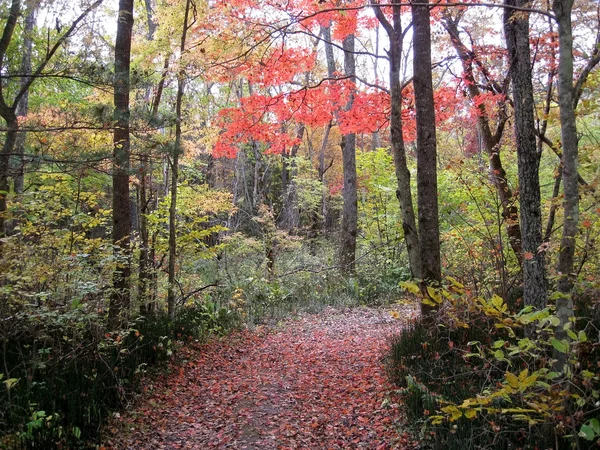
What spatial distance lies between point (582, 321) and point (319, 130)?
2113cm

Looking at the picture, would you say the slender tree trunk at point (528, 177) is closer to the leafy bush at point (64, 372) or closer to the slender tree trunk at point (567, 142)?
the slender tree trunk at point (567, 142)

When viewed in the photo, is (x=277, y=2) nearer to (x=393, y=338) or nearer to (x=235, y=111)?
(x=235, y=111)

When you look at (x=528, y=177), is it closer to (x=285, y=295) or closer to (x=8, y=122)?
(x=8, y=122)

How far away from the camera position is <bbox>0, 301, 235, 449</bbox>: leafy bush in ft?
12.2

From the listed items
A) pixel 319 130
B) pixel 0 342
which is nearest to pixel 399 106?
pixel 0 342

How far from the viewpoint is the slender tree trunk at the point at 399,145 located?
6598mm

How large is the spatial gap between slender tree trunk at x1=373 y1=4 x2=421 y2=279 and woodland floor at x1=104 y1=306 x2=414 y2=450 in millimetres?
1653

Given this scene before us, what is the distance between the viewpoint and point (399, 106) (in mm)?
6754

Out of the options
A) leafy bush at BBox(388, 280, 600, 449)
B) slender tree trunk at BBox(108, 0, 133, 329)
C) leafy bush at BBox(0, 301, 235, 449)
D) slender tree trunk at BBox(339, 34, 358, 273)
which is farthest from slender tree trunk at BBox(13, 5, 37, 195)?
slender tree trunk at BBox(339, 34, 358, 273)

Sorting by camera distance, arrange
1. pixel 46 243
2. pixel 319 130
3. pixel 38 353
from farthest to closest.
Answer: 1. pixel 319 130
2. pixel 46 243
3. pixel 38 353

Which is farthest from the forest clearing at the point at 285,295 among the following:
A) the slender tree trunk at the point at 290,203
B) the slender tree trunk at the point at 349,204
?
the slender tree trunk at the point at 290,203

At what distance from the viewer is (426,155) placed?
570 cm

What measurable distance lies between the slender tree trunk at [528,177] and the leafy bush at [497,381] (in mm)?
379

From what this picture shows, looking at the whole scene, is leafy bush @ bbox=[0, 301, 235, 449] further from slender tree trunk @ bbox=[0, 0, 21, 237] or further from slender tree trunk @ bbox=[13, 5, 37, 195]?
slender tree trunk @ bbox=[13, 5, 37, 195]
